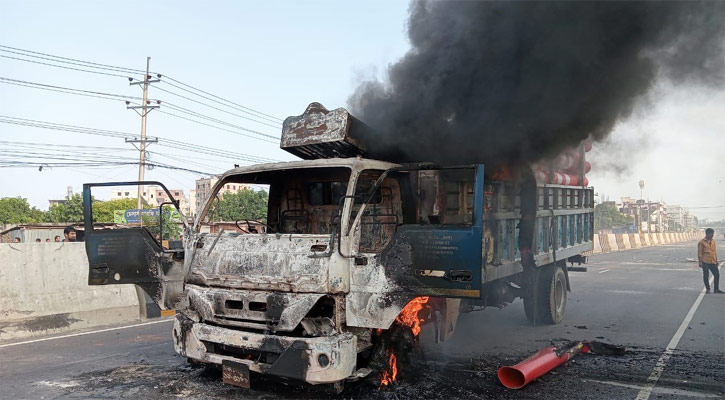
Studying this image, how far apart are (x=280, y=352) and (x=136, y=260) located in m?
2.21

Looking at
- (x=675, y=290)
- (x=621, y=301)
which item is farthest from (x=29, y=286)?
(x=675, y=290)

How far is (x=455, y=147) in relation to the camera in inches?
245

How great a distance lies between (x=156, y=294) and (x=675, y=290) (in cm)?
1259

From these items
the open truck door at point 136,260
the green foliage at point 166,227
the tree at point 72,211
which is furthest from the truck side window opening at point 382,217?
the tree at point 72,211

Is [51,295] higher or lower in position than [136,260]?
lower

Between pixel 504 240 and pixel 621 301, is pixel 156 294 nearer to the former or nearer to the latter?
pixel 504 240

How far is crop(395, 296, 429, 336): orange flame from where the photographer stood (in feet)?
15.8

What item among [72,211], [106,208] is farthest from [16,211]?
[72,211]

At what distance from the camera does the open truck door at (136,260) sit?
5426 millimetres

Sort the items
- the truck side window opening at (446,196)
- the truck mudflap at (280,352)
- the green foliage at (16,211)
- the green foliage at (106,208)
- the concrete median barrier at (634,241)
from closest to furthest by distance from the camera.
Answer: the truck mudflap at (280,352) < the truck side window opening at (446,196) < the concrete median barrier at (634,241) < the green foliage at (106,208) < the green foliage at (16,211)

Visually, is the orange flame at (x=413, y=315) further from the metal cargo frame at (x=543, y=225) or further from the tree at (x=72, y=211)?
the tree at (x=72, y=211)

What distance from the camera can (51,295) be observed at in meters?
8.30

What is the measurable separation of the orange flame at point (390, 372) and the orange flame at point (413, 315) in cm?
29

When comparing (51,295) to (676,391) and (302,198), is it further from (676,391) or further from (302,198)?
(676,391)
